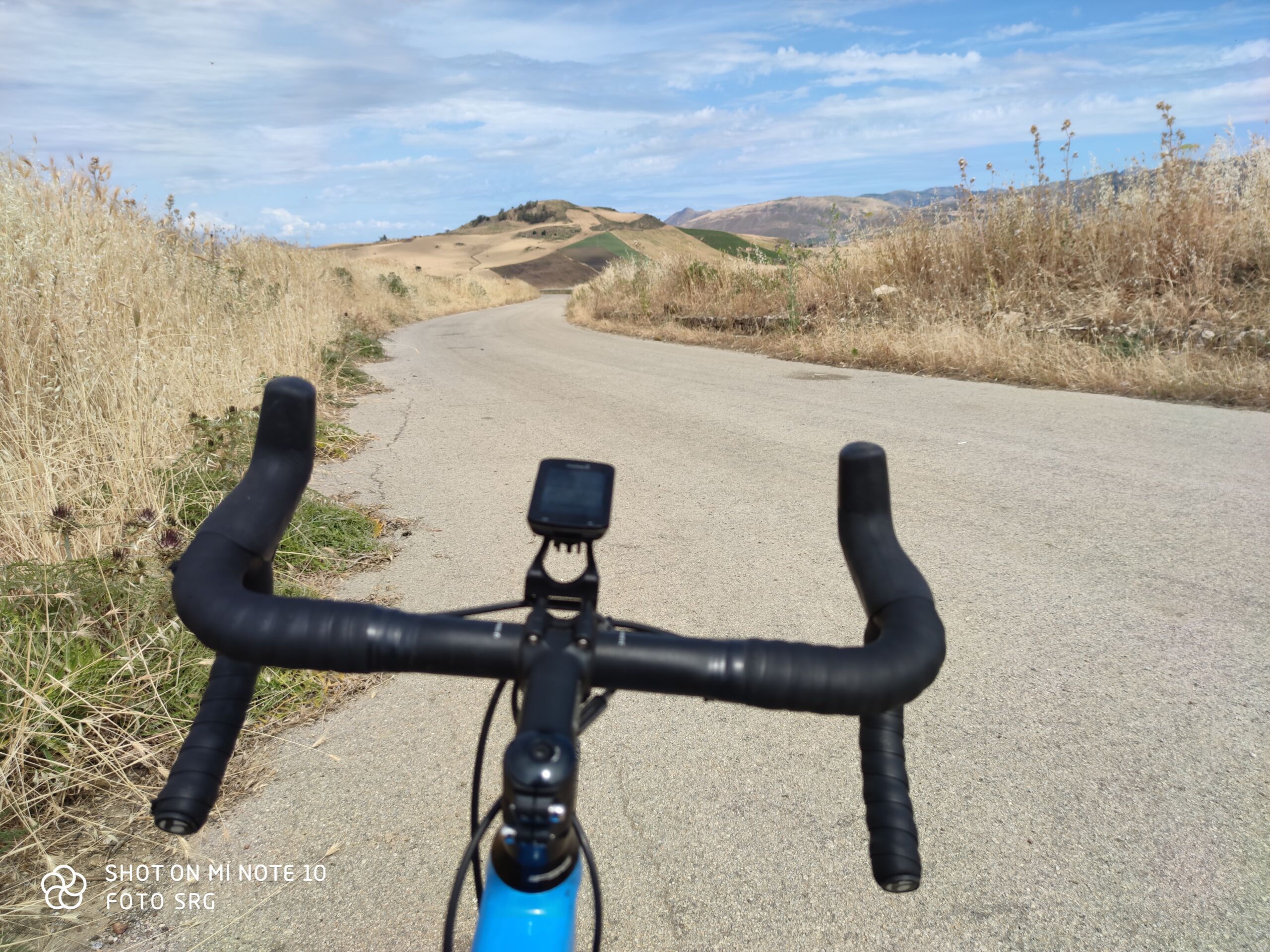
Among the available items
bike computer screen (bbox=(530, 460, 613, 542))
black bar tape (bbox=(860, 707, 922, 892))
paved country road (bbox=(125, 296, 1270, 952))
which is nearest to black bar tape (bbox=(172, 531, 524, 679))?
bike computer screen (bbox=(530, 460, 613, 542))

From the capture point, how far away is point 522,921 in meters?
0.75

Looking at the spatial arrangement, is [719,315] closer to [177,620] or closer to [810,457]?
[810,457]

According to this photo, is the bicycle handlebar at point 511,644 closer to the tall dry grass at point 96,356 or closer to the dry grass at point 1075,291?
the tall dry grass at point 96,356

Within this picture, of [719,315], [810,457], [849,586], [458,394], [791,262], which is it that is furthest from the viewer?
[719,315]

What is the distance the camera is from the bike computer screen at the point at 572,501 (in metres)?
0.86

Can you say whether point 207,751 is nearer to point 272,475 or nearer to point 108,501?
point 272,475

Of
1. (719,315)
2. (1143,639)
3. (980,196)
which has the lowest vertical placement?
(1143,639)

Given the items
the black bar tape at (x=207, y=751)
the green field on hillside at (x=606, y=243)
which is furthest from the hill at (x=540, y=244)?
the black bar tape at (x=207, y=751)

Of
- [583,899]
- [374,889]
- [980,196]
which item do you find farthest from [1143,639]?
[980,196]

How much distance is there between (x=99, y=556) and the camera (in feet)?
10.7

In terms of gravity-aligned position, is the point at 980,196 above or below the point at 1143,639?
above

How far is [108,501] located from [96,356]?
105 centimetres

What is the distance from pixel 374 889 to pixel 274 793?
58 centimetres

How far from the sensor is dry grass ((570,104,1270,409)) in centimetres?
806
